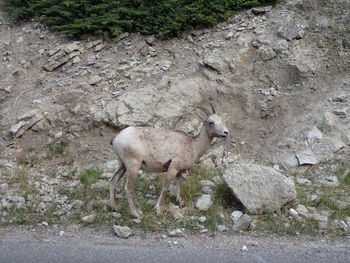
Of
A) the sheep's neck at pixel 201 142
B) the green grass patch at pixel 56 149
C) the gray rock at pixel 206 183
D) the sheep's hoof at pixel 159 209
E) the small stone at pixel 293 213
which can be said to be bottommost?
the green grass patch at pixel 56 149

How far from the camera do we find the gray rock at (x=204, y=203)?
723 centimetres

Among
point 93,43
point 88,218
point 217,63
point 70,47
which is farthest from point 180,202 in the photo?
point 70,47

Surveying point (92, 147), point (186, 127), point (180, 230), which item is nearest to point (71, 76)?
point (92, 147)

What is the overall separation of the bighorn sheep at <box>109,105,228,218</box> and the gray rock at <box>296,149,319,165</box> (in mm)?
2540

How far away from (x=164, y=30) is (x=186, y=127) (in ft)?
10.3

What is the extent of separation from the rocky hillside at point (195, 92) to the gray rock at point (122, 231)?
8.48 ft

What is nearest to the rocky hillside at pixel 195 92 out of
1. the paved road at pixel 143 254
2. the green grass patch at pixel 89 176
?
the green grass patch at pixel 89 176

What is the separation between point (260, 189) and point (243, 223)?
0.74 meters

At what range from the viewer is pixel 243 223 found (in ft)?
22.0

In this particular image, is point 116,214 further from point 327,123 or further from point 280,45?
point 280,45

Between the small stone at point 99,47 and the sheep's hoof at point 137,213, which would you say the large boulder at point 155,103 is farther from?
the sheep's hoof at point 137,213

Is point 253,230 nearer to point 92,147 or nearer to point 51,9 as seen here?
point 92,147

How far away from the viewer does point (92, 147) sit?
9.77 m

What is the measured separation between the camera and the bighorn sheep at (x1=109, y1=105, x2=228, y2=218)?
271 inches
